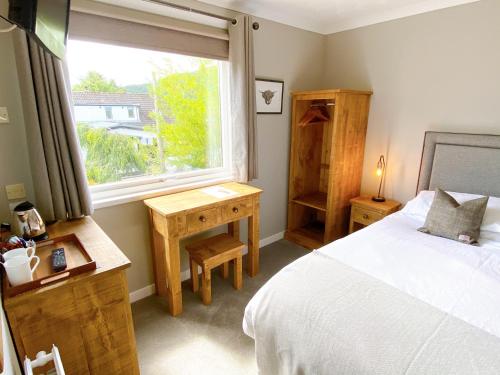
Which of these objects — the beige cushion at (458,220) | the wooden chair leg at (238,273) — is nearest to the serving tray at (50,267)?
the wooden chair leg at (238,273)

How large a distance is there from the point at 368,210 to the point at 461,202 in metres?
0.79

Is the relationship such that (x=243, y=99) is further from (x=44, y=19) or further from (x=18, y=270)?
(x=18, y=270)

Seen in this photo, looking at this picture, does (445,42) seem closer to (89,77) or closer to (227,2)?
(227,2)

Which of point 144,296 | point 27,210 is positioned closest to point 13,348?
point 27,210

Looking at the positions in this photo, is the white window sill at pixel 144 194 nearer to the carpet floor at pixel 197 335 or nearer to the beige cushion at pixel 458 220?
the carpet floor at pixel 197 335

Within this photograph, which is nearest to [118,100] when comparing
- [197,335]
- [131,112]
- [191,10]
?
[131,112]

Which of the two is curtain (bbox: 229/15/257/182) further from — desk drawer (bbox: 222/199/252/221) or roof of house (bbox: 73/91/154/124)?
roof of house (bbox: 73/91/154/124)

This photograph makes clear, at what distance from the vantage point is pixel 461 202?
2.17 m

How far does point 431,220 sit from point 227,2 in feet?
7.59

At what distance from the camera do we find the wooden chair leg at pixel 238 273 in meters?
2.37

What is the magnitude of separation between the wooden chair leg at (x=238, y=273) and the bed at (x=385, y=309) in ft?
2.82

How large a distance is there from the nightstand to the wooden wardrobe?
15cm

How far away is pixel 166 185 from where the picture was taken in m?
2.40

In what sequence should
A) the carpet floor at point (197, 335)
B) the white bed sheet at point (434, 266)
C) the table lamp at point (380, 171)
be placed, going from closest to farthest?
the white bed sheet at point (434, 266) < the carpet floor at point (197, 335) < the table lamp at point (380, 171)
